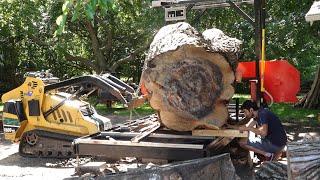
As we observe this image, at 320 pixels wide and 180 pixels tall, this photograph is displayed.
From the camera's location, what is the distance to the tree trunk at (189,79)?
5.28 meters

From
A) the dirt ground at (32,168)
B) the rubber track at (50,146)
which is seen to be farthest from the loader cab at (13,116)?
the dirt ground at (32,168)

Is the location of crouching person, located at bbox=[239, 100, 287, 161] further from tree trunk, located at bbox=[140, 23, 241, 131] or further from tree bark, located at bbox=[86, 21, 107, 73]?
tree bark, located at bbox=[86, 21, 107, 73]

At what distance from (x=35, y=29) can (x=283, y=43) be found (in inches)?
357

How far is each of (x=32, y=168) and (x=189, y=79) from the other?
3.83m

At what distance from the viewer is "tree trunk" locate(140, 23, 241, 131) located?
208 inches

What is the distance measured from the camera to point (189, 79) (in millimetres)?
5363

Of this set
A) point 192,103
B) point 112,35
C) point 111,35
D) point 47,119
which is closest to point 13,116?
point 47,119

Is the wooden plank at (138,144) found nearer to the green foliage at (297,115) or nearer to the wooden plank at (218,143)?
the wooden plank at (218,143)

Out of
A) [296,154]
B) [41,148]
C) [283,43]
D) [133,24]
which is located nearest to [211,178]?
[296,154]

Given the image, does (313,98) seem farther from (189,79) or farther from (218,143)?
(189,79)

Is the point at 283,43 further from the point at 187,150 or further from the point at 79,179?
the point at 79,179

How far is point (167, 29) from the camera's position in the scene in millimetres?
5559

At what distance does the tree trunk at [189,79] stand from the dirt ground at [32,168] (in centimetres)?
139

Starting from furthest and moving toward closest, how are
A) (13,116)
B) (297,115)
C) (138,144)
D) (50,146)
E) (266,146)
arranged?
(297,115) → (13,116) → (50,146) → (266,146) → (138,144)
